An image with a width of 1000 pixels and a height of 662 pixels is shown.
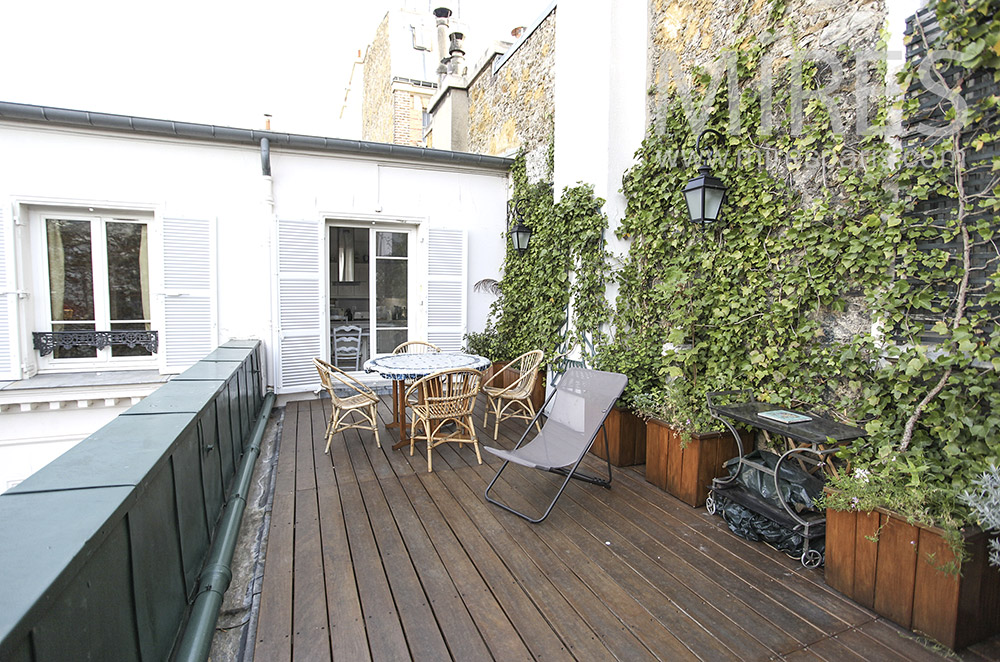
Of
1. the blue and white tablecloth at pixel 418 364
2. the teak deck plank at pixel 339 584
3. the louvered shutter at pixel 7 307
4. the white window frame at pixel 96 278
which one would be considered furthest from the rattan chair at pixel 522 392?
the louvered shutter at pixel 7 307

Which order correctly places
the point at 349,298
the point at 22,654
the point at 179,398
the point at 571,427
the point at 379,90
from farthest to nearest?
1. the point at 379,90
2. the point at 349,298
3. the point at 571,427
4. the point at 179,398
5. the point at 22,654

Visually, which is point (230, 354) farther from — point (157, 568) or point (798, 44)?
point (798, 44)

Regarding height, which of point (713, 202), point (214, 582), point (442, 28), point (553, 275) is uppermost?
point (442, 28)

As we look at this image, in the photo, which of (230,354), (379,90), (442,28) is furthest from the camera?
(379,90)

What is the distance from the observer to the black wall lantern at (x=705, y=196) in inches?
123

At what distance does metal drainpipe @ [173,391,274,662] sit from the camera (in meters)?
1.68

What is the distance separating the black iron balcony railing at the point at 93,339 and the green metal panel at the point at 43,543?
A: 191 inches

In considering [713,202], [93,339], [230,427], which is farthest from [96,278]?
[713,202]

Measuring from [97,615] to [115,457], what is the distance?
1.88 ft

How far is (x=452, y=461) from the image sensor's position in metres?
3.82

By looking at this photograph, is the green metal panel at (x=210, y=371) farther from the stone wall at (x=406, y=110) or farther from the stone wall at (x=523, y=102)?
the stone wall at (x=406, y=110)

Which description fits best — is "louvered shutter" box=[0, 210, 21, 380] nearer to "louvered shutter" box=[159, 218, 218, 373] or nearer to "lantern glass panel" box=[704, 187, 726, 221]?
"louvered shutter" box=[159, 218, 218, 373]

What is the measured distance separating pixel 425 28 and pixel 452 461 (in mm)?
13068

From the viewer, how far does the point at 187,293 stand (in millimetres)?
5211
